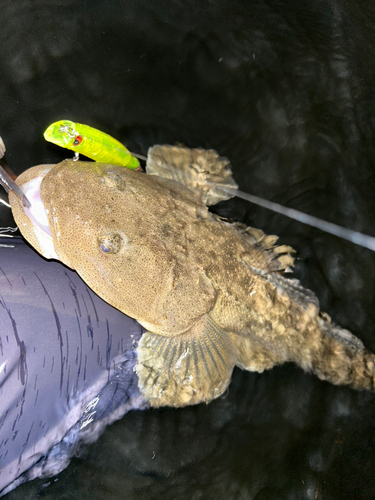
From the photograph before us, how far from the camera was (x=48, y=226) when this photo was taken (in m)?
1.94

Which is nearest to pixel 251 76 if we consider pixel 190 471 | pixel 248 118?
pixel 248 118

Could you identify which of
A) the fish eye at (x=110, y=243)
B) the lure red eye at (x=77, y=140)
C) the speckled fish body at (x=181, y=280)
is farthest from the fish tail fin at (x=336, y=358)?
the lure red eye at (x=77, y=140)

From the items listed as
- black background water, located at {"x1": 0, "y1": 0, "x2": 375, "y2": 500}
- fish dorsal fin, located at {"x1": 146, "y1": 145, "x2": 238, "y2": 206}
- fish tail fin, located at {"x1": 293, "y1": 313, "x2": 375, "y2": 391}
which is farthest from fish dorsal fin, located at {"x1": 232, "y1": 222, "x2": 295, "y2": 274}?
fish tail fin, located at {"x1": 293, "y1": 313, "x2": 375, "y2": 391}

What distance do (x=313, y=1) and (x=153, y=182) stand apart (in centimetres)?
218

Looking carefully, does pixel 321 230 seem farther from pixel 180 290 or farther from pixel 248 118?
pixel 180 290

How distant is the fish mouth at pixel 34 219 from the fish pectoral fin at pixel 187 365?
834mm

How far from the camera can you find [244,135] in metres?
2.99

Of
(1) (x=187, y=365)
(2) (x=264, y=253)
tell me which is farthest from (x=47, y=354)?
(2) (x=264, y=253)

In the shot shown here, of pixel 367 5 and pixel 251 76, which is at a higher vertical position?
pixel 367 5

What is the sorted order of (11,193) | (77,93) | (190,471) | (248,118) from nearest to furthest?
(11,193) → (190,471) → (77,93) → (248,118)

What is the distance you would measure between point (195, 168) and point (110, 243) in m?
1.27

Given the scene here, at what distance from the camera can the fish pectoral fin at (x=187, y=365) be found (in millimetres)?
2266

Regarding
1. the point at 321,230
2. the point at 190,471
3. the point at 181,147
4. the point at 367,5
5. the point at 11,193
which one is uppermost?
the point at 367,5

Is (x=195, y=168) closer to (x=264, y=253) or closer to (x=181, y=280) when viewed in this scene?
(x=264, y=253)
